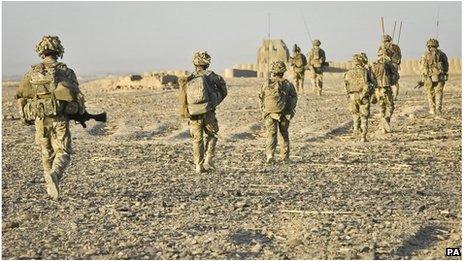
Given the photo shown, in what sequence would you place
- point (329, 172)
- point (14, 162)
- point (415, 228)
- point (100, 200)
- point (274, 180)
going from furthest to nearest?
point (14, 162) < point (329, 172) < point (274, 180) < point (100, 200) < point (415, 228)

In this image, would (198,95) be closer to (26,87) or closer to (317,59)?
(26,87)

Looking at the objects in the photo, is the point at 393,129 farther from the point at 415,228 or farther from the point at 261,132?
the point at 415,228

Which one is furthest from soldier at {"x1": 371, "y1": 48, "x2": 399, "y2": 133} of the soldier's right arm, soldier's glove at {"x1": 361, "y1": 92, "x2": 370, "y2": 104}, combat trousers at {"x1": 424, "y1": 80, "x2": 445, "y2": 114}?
the soldier's right arm

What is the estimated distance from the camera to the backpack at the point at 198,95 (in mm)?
11578

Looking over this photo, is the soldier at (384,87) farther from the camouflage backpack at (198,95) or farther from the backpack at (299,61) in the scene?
the backpack at (299,61)

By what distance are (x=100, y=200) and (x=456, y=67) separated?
43.2 metres

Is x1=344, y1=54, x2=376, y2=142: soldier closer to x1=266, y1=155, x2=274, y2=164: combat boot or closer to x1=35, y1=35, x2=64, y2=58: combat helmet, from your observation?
x1=266, y1=155, x2=274, y2=164: combat boot

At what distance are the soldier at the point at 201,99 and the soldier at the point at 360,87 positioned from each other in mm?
4140

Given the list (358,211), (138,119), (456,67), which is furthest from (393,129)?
(456,67)

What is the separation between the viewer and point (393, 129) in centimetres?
1784

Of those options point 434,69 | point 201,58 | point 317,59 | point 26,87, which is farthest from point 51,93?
point 317,59

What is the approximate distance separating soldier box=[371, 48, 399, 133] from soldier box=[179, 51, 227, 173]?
5.83m

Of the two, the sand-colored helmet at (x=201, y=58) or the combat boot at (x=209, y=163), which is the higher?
the sand-colored helmet at (x=201, y=58)

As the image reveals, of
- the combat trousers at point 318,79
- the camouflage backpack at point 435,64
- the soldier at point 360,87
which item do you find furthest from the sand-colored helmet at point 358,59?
the combat trousers at point 318,79
